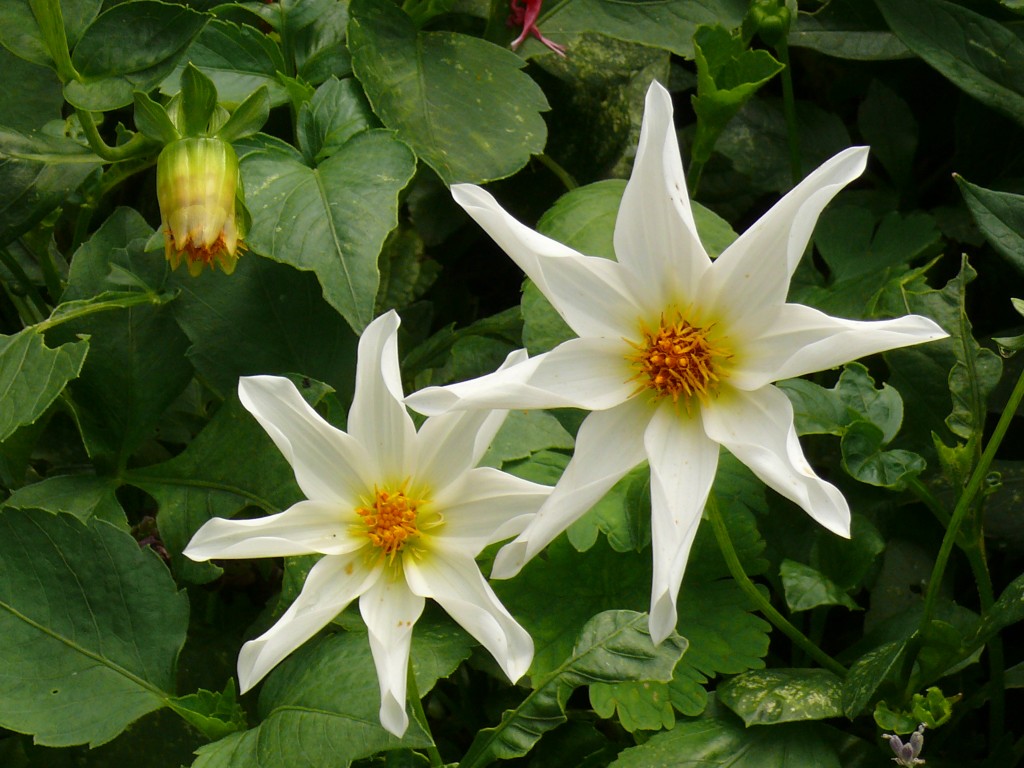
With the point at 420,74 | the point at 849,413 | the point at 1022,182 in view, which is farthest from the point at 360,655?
the point at 1022,182

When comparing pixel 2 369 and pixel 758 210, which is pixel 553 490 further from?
pixel 758 210

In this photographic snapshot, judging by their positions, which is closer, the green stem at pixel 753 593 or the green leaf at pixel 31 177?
the green stem at pixel 753 593

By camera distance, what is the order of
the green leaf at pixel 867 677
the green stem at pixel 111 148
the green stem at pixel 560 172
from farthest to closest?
the green stem at pixel 560 172 → the green stem at pixel 111 148 → the green leaf at pixel 867 677

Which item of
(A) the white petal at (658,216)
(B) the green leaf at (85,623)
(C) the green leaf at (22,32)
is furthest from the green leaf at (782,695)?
(C) the green leaf at (22,32)

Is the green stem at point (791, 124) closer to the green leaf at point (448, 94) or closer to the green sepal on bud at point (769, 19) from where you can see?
the green sepal on bud at point (769, 19)

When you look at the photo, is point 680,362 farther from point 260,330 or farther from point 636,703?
point 260,330

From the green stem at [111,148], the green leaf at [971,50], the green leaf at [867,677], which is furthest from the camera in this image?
the green leaf at [971,50]
